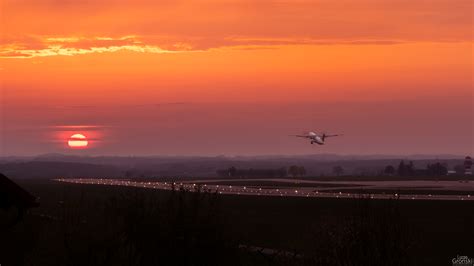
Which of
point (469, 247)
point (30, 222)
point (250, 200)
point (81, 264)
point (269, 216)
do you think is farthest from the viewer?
point (250, 200)

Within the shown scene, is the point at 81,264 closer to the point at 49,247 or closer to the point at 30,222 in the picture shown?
the point at 49,247

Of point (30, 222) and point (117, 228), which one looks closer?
point (117, 228)

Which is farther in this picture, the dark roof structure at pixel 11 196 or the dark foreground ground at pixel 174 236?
the dark foreground ground at pixel 174 236

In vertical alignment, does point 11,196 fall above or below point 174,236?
above

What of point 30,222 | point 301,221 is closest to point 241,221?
point 301,221

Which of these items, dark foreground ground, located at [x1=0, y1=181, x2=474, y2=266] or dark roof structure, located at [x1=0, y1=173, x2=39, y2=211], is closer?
dark roof structure, located at [x1=0, y1=173, x2=39, y2=211]

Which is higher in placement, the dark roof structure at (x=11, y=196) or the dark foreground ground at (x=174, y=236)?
the dark roof structure at (x=11, y=196)

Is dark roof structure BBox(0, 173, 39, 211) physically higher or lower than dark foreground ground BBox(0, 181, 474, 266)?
higher

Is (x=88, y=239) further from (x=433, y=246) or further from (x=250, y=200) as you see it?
(x=250, y=200)

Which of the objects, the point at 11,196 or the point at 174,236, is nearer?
the point at 11,196

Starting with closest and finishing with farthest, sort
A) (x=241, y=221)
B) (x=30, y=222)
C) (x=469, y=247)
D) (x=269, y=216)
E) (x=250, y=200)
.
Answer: (x=30, y=222) → (x=469, y=247) → (x=241, y=221) → (x=269, y=216) → (x=250, y=200)
